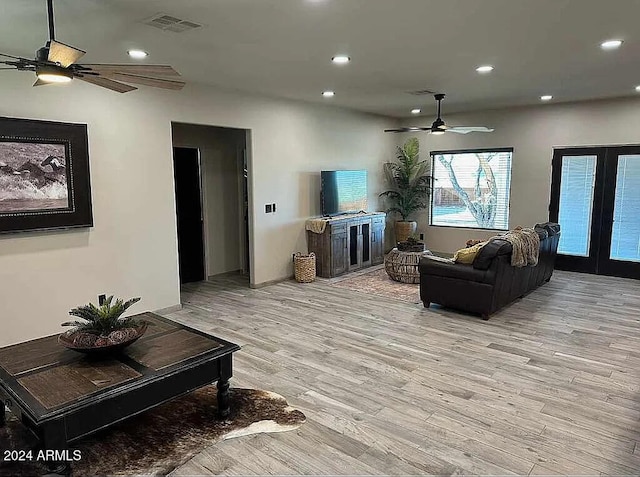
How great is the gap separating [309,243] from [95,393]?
5.17m

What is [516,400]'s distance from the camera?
3232mm

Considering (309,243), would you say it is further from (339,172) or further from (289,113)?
(289,113)

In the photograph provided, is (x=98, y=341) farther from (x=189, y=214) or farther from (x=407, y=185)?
(x=407, y=185)

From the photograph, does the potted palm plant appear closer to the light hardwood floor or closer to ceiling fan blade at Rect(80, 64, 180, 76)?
the light hardwood floor

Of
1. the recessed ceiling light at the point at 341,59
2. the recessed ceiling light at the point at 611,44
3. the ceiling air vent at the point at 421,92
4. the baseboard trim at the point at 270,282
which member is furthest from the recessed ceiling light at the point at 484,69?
the baseboard trim at the point at 270,282

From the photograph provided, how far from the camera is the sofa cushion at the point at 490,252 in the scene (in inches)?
191

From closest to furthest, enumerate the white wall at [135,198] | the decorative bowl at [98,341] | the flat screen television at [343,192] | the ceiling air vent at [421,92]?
the decorative bowl at [98,341] < the white wall at [135,198] < the ceiling air vent at [421,92] < the flat screen television at [343,192]

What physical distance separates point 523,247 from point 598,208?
292cm

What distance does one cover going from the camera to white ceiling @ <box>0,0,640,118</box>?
297cm

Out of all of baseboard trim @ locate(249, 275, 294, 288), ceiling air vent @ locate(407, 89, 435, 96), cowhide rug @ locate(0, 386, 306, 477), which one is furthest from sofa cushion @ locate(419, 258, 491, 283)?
cowhide rug @ locate(0, 386, 306, 477)

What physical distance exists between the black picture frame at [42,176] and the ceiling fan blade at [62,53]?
6.51ft

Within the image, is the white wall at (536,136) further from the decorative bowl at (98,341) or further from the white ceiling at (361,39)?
the decorative bowl at (98,341)

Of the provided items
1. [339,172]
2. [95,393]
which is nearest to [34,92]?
[95,393]

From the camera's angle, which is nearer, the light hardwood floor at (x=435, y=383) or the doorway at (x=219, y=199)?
the light hardwood floor at (x=435, y=383)
